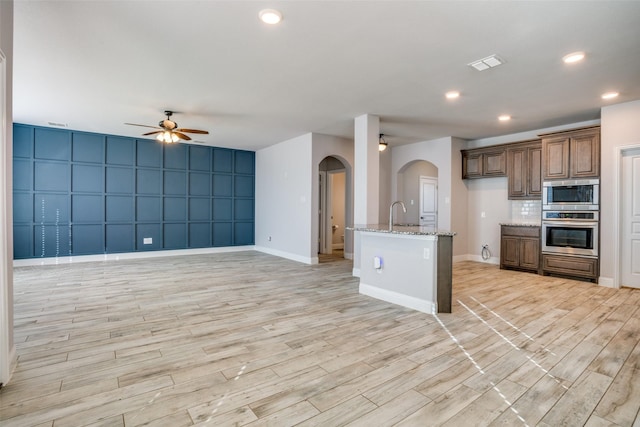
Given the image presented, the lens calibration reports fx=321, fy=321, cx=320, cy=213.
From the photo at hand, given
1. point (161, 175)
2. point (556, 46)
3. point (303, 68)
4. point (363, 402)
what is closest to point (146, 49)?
point (303, 68)

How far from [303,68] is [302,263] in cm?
428

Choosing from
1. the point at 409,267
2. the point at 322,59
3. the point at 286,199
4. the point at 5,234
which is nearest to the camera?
the point at 5,234

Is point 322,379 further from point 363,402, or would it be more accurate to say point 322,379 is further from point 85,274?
point 85,274

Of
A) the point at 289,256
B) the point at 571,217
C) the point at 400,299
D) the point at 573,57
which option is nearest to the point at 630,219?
the point at 571,217

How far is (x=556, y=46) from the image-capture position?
10.0ft

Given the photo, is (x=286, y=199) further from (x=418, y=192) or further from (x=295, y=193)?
(x=418, y=192)

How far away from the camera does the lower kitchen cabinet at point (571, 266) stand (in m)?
5.11

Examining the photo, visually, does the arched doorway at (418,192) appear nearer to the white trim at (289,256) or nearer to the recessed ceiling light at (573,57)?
the white trim at (289,256)

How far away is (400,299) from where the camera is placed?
4.03 meters

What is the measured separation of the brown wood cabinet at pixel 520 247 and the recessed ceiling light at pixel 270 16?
564cm

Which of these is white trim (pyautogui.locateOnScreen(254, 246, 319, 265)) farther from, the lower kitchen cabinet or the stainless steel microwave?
the stainless steel microwave


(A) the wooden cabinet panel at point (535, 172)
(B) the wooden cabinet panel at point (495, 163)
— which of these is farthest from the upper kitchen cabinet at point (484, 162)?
(A) the wooden cabinet panel at point (535, 172)

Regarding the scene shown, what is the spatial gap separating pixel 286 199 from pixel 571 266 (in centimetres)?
567

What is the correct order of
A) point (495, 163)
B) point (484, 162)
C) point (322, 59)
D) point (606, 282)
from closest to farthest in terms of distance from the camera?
point (322, 59) < point (606, 282) < point (495, 163) < point (484, 162)
